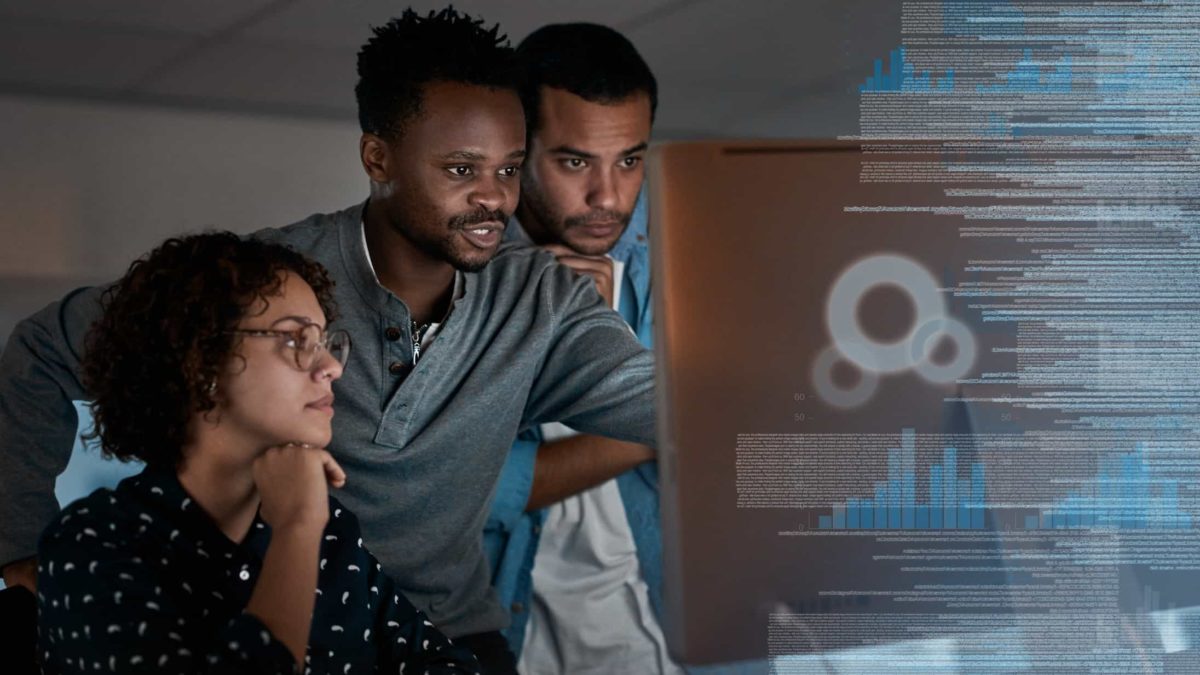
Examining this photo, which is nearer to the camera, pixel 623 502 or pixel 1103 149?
pixel 1103 149

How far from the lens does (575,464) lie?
172 cm

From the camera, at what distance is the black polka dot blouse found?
96 centimetres

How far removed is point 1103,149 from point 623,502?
87cm

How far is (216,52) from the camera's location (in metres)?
1.67

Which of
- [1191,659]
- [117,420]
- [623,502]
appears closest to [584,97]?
[623,502]

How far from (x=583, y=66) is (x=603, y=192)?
0.60ft

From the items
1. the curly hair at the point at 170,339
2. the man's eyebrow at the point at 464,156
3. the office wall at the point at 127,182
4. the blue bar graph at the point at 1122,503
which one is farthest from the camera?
the office wall at the point at 127,182

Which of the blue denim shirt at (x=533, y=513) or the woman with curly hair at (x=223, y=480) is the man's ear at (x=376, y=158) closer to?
the blue denim shirt at (x=533, y=513)

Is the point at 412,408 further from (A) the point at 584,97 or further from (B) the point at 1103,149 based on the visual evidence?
(B) the point at 1103,149

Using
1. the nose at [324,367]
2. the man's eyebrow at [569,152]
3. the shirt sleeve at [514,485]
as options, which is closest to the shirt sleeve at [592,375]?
the shirt sleeve at [514,485]

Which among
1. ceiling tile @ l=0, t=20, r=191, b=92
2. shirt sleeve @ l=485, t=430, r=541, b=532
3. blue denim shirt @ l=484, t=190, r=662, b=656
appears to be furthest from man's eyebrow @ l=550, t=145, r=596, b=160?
ceiling tile @ l=0, t=20, r=191, b=92

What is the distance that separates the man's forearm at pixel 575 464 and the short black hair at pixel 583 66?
454mm

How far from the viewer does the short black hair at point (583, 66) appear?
1.70 meters

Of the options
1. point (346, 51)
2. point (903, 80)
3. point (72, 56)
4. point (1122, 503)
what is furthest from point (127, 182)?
point (1122, 503)
